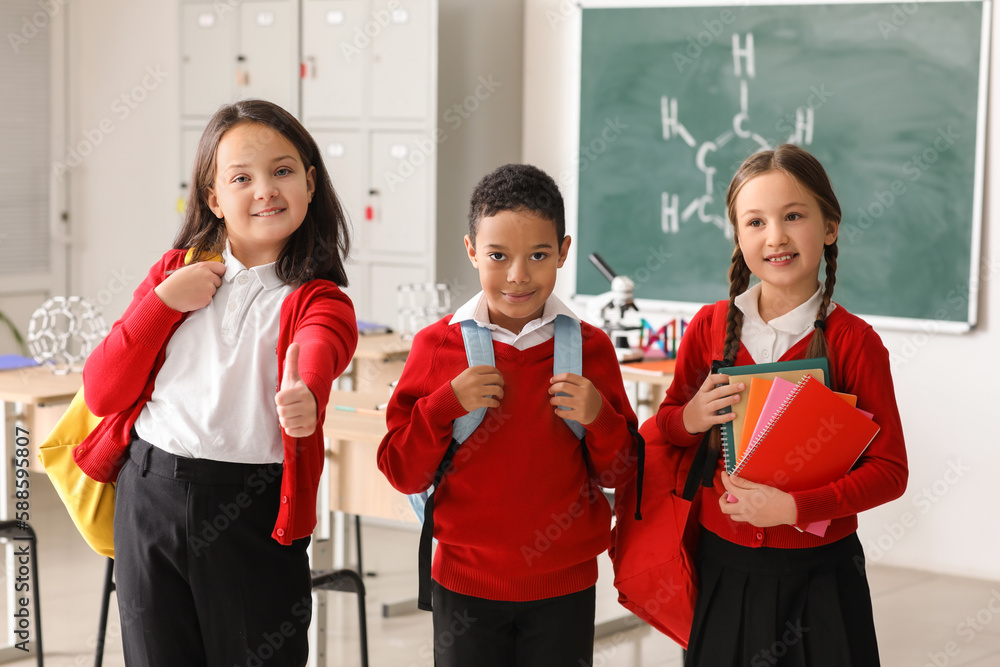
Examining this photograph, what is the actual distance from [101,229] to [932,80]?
14.1ft

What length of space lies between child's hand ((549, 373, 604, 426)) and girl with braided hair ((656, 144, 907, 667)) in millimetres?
178

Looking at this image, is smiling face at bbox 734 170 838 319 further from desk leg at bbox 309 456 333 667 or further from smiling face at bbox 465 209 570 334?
desk leg at bbox 309 456 333 667

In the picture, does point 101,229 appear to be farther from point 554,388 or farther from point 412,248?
point 554,388

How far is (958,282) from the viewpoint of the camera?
13.1ft

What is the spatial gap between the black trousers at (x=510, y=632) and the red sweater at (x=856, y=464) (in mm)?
254

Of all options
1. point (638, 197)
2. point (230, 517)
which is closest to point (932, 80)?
point (638, 197)

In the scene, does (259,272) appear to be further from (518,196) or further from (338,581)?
(338,581)

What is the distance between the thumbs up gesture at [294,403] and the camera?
128 centimetres

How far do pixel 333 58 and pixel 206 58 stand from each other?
28.7 inches
